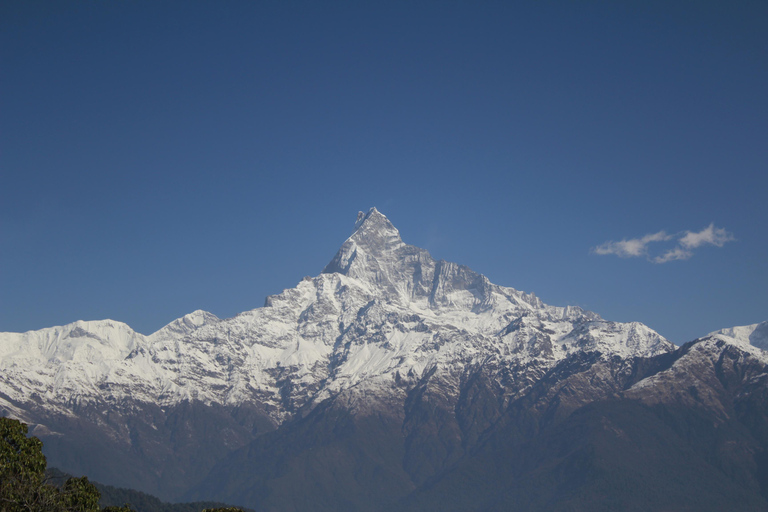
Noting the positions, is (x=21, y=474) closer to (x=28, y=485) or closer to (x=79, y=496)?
(x=28, y=485)

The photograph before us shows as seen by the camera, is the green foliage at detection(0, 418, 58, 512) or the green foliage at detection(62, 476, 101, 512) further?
the green foliage at detection(62, 476, 101, 512)

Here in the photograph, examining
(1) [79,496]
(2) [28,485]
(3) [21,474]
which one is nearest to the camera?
(2) [28,485]

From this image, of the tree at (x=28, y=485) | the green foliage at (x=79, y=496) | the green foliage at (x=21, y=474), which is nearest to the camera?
the green foliage at (x=21, y=474)

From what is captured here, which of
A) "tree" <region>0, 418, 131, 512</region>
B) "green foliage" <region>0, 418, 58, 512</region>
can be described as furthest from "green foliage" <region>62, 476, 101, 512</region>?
"green foliage" <region>0, 418, 58, 512</region>

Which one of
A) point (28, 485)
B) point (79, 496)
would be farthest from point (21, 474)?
point (79, 496)

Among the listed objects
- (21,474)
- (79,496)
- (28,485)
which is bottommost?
(28,485)

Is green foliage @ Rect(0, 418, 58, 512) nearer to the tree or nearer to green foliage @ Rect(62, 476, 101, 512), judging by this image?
the tree

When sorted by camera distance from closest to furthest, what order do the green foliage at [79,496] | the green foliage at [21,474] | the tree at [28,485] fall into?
the green foliage at [21,474]
the tree at [28,485]
the green foliage at [79,496]

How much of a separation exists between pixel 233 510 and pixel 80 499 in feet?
52.7

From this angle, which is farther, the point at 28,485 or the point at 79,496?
the point at 79,496

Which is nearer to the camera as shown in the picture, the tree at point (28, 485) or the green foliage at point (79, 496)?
the tree at point (28, 485)

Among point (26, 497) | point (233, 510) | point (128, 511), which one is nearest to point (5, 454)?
point (26, 497)

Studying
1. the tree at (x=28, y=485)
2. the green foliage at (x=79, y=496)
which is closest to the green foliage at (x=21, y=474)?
the tree at (x=28, y=485)

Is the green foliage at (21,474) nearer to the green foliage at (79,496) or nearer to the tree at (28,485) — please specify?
the tree at (28,485)
